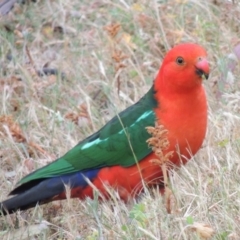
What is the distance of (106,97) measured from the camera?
5.50m

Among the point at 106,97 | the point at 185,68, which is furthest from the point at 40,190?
the point at 106,97

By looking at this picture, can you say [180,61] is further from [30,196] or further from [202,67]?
[30,196]

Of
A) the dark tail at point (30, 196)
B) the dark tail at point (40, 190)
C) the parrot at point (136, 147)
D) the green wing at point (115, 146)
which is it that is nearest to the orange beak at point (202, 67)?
the parrot at point (136, 147)

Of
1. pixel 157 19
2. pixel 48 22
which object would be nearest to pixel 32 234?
pixel 157 19

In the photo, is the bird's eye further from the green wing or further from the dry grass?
the dry grass

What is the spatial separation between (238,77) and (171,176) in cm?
118

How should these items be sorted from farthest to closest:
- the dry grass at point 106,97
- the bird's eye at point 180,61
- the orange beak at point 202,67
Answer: the bird's eye at point 180,61, the orange beak at point 202,67, the dry grass at point 106,97

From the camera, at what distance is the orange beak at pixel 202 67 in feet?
13.3

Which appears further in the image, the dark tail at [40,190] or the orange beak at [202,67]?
the dark tail at [40,190]

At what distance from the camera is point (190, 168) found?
4180 millimetres

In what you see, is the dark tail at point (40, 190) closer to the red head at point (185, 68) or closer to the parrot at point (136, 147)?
the parrot at point (136, 147)

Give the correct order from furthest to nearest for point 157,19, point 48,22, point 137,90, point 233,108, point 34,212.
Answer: point 48,22
point 157,19
point 137,90
point 233,108
point 34,212

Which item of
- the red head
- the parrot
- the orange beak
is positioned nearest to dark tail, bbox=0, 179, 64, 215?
the parrot

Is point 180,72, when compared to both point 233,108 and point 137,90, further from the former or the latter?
point 137,90
